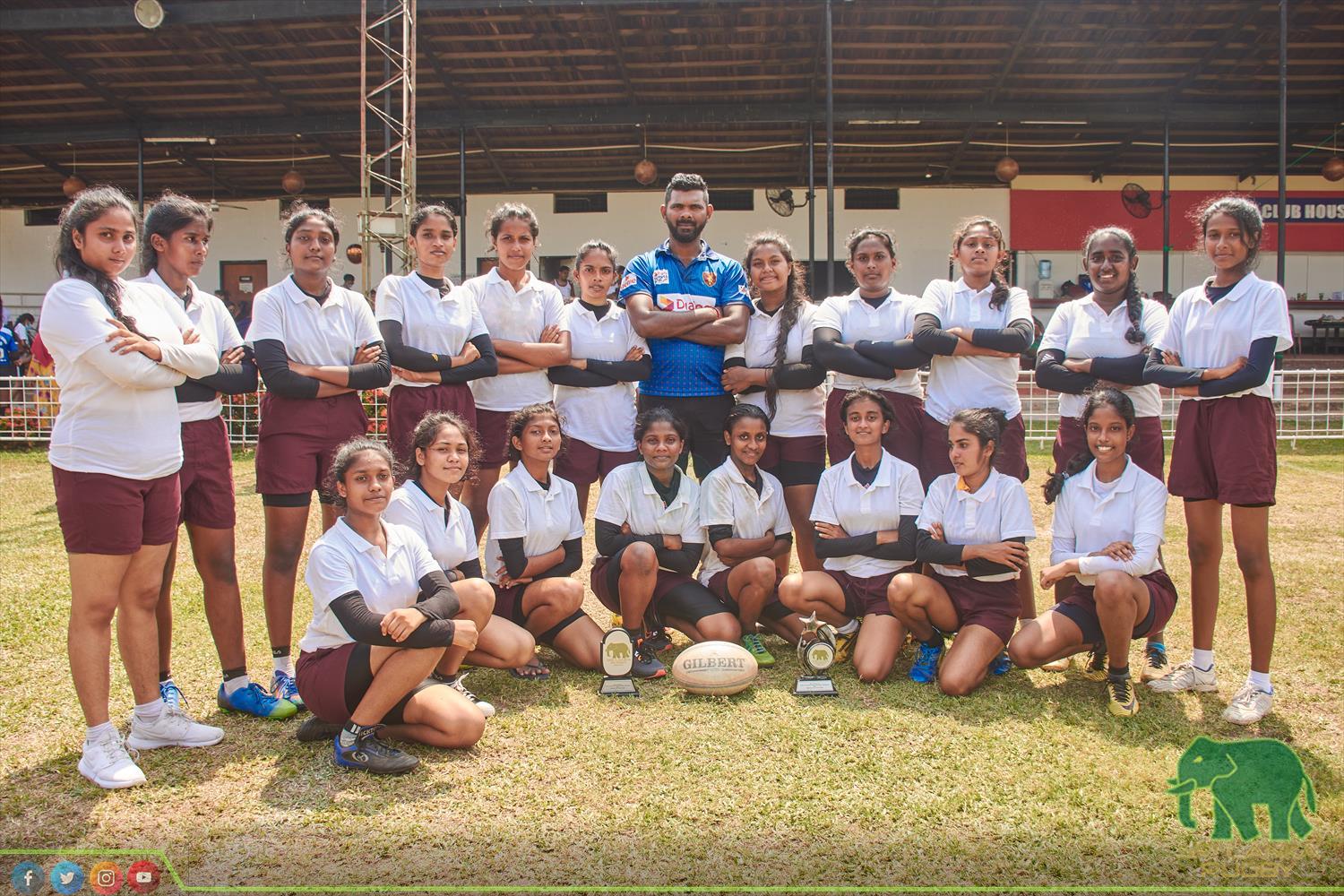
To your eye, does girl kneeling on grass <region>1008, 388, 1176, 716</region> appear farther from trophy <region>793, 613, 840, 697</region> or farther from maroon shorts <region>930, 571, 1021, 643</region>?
trophy <region>793, 613, 840, 697</region>

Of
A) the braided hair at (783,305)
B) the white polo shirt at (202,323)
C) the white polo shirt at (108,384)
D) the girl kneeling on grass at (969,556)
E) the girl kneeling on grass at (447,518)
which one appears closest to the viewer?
the white polo shirt at (108,384)

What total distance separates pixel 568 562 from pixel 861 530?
4.23 ft

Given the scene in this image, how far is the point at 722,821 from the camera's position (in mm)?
2721

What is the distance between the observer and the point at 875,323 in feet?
14.9

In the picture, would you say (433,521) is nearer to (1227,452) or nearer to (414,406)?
(414,406)

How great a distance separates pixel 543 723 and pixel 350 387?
4.89 feet

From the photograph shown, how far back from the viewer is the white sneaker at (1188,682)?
3.77m

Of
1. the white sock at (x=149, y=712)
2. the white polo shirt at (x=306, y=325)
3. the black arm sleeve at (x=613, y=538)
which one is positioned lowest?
the white sock at (x=149, y=712)

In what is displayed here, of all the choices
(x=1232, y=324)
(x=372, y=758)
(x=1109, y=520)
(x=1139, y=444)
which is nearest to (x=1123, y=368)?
(x=1139, y=444)

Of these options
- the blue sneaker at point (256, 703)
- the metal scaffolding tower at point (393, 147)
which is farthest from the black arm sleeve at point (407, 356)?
the metal scaffolding tower at point (393, 147)

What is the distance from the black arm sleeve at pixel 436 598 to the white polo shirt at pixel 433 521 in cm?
27

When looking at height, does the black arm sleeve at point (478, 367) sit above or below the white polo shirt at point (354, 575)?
above

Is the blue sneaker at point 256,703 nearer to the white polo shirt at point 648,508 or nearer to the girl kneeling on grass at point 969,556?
the white polo shirt at point 648,508

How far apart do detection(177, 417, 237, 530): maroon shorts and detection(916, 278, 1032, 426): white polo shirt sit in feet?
9.77
